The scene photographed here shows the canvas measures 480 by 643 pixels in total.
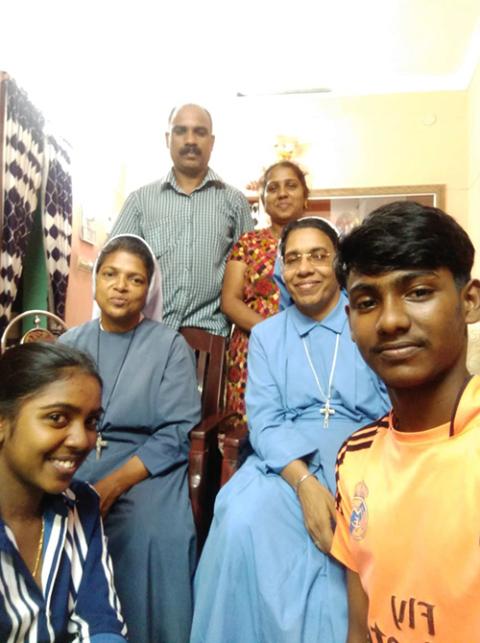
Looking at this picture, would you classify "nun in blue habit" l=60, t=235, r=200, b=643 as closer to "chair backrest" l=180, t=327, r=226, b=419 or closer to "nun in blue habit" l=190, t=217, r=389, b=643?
"nun in blue habit" l=190, t=217, r=389, b=643

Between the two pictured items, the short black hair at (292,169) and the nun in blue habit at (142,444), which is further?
the short black hair at (292,169)

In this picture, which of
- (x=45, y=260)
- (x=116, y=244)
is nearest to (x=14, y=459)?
(x=116, y=244)

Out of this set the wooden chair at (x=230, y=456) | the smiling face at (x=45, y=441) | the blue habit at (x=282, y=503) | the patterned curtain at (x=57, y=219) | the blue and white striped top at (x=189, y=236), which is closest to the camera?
the smiling face at (x=45, y=441)

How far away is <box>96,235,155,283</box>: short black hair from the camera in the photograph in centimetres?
216

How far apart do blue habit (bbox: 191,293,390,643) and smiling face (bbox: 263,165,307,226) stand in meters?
0.82

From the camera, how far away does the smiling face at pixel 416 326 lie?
2.94ft

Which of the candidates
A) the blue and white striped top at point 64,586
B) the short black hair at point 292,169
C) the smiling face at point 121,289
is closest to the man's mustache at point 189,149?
the short black hair at point 292,169

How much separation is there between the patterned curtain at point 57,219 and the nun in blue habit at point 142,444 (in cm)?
161

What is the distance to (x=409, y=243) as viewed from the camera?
35.9 inches

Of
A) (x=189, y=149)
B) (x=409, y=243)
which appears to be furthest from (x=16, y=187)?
(x=409, y=243)

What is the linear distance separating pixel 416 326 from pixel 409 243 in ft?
0.46

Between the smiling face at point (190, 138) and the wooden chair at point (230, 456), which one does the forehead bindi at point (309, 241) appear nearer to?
the wooden chair at point (230, 456)

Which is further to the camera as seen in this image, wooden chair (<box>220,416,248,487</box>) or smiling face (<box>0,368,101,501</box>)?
wooden chair (<box>220,416,248,487</box>)

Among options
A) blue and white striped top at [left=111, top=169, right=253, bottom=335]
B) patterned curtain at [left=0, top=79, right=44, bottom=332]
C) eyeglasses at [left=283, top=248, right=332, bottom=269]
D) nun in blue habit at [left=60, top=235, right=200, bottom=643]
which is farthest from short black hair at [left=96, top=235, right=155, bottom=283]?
patterned curtain at [left=0, top=79, right=44, bottom=332]
